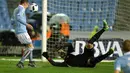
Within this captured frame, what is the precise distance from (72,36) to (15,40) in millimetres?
2562

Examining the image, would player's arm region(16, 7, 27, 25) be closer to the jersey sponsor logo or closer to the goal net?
the jersey sponsor logo

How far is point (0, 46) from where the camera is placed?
18250 millimetres

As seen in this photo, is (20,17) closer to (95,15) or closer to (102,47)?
(102,47)

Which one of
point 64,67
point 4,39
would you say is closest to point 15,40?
point 4,39

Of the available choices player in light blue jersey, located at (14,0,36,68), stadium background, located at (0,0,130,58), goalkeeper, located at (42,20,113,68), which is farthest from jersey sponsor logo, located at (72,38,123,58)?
player in light blue jersey, located at (14,0,36,68)

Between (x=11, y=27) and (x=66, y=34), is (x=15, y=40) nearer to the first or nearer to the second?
(x=11, y=27)

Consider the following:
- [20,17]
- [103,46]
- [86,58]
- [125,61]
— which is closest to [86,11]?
[103,46]

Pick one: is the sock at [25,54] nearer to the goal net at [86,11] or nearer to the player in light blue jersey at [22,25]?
the player in light blue jersey at [22,25]

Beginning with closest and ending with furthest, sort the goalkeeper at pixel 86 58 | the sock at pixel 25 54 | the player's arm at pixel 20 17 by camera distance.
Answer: the player's arm at pixel 20 17
the sock at pixel 25 54
the goalkeeper at pixel 86 58

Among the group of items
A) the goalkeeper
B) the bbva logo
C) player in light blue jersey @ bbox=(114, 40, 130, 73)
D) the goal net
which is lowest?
the bbva logo

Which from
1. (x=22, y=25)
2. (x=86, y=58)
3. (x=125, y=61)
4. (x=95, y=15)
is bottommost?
(x=86, y=58)

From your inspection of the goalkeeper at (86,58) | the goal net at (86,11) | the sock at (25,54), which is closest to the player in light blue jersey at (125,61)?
the goalkeeper at (86,58)

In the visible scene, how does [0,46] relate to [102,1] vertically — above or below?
below

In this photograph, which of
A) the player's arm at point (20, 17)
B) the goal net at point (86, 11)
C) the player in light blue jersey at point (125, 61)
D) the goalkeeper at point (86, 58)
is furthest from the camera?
the goal net at point (86, 11)
